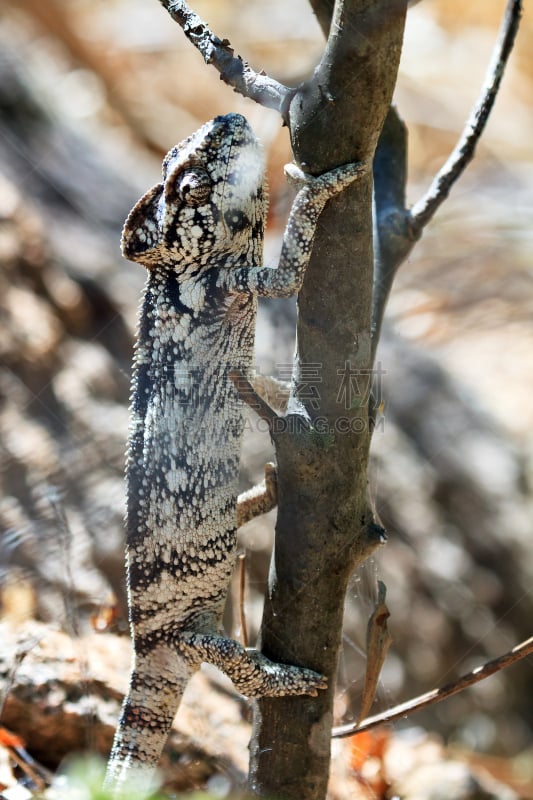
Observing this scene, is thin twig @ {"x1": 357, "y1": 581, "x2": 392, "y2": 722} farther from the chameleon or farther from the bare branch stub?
the bare branch stub

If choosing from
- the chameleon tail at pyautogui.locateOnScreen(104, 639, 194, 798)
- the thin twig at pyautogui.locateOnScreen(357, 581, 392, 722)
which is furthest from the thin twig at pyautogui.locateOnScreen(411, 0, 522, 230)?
the chameleon tail at pyautogui.locateOnScreen(104, 639, 194, 798)

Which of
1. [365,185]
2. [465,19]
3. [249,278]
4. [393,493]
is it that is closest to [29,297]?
[393,493]

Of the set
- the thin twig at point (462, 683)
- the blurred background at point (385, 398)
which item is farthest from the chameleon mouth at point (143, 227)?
the thin twig at point (462, 683)

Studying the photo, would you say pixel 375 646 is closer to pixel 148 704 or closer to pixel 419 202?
pixel 148 704

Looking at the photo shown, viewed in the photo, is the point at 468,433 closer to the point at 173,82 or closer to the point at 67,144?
the point at 67,144

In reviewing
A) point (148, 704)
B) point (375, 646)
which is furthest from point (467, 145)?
point (148, 704)

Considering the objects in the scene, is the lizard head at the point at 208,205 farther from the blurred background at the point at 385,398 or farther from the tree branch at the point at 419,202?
the blurred background at the point at 385,398
